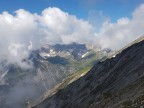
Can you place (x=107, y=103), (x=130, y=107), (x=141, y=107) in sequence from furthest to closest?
(x=107, y=103)
(x=130, y=107)
(x=141, y=107)

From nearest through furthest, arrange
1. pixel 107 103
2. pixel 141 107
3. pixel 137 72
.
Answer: pixel 141 107 < pixel 107 103 < pixel 137 72

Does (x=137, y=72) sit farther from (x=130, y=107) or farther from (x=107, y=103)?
(x=130, y=107)

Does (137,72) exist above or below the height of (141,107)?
above

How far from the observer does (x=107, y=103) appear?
87.2m

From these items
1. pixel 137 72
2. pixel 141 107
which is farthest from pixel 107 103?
pixel 137 72

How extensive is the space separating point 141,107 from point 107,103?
131 ft

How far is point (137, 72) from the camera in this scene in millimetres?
175125

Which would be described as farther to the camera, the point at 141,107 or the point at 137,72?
the point at 137,72

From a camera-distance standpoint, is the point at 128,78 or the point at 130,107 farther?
the point at 128,78

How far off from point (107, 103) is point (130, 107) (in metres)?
32.7

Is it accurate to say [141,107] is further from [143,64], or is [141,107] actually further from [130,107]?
[143,64]

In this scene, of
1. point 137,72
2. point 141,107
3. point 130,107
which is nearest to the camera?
point 141,107

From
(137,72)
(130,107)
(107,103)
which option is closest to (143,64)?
(137,72)

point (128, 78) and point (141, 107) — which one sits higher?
point (128, 78)
